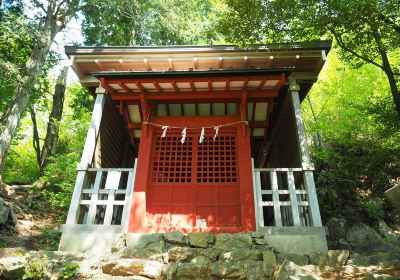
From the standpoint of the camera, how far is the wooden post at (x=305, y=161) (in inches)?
267

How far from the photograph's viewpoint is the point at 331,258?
221 inches

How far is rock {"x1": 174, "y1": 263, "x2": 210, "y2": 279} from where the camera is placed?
16.7 ft

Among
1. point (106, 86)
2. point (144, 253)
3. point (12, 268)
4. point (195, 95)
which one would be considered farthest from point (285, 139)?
point (12, 268)

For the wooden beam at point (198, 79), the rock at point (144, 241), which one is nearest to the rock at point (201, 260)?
the rock at point (144, 241)

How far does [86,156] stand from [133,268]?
354cm

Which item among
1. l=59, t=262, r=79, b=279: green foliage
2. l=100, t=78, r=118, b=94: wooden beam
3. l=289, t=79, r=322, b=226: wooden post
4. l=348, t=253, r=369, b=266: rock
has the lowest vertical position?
l=59, t=262, r=79, b=279: green foliage

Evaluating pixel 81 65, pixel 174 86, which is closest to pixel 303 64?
pixel 174 86

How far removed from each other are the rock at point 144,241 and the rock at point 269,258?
201 centimetres

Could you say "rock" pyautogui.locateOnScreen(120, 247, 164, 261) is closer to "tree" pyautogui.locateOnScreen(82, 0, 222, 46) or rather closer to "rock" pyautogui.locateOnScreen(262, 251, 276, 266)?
"rock" pyautogui.locateOnScreen(262, 251, 276, 266)

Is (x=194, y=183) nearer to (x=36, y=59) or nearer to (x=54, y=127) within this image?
(x=36, y=59)

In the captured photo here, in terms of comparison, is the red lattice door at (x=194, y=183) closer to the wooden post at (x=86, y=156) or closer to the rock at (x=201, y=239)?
the rock at (x=201, y=239)

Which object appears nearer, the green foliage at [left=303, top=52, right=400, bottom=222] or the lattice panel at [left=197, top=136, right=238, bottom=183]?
the lattice panel at [left=197, top=136, right=238, bottom=183]

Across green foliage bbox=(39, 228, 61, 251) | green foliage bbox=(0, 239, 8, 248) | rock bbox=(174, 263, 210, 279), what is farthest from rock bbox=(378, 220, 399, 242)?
green foliage bbox=(0, 239, 8, 248)

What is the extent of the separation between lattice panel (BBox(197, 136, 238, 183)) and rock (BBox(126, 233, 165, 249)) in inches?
86.5
